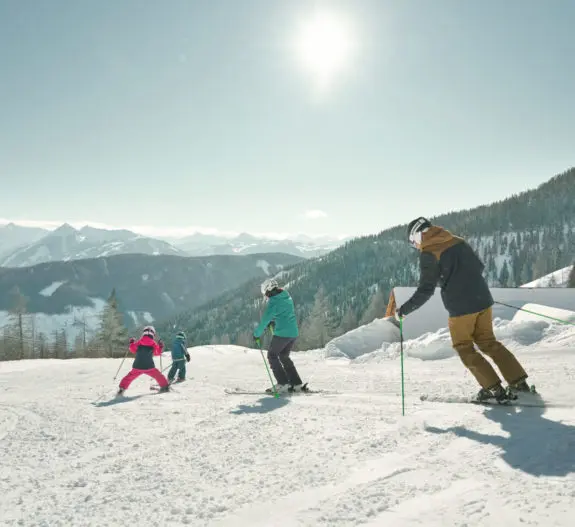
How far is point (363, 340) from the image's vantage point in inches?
688

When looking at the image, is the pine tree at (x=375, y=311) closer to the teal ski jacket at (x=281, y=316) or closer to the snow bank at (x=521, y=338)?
the snow bank at (x=521, y=338)

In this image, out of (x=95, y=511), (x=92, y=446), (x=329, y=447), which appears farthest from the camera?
(x=92, y=446)

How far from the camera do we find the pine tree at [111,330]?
53594 millimetres

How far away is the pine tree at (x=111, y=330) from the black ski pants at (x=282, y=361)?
51.0 metres

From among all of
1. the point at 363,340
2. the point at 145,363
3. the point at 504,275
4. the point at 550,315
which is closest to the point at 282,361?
the point at 145,363

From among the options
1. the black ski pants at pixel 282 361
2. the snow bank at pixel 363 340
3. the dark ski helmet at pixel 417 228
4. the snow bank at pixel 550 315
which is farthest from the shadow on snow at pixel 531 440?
the snow bank at pixel 363 340

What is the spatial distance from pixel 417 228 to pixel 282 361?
3873mm

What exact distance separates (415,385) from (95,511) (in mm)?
5824

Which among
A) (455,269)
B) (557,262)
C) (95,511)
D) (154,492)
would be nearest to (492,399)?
(455,269)

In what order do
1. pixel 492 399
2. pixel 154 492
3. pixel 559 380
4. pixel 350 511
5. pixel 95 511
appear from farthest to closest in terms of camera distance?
pixel 559 380 → pixel 492 399 → pixel 154 492 → pixel 95 511 → pixel 350 511

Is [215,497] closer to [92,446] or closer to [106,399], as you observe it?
[92,446]

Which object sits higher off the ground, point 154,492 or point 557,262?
point 557,262

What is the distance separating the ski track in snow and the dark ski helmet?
7.16 feet

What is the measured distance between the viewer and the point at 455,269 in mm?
5277
